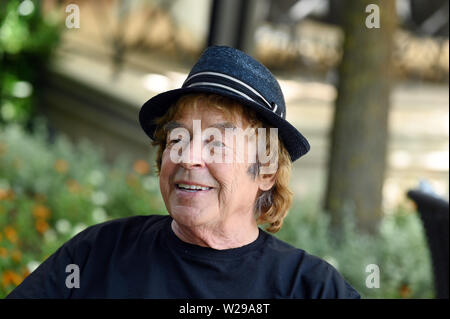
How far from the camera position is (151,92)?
7363mm

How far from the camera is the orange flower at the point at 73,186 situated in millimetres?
4713

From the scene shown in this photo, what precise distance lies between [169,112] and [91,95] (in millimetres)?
5395

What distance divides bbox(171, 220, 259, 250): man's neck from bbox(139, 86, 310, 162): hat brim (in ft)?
0.88

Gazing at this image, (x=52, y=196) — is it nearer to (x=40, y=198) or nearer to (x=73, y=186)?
(x=40, y=198)

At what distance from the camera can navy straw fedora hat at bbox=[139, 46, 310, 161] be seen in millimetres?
1712

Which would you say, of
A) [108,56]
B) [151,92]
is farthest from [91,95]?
[108,56]

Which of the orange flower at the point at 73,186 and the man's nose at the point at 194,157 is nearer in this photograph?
the man's nose at the point at 194,157

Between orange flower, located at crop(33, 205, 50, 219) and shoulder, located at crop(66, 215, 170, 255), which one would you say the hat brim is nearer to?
shoulder, located at crop(66, 215, 170, 255)

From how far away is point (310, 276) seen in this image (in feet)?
5.62

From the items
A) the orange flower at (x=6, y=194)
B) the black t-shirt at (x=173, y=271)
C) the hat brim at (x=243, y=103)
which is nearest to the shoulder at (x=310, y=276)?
the black t-shirt at (x=173, y=271)

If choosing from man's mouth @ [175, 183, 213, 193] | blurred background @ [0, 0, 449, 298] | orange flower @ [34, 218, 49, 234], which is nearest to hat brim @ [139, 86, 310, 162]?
man's mouth @ [175, 183, 213, 193]

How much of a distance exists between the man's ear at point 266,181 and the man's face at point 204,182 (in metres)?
0.07

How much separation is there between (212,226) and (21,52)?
5.95 metres

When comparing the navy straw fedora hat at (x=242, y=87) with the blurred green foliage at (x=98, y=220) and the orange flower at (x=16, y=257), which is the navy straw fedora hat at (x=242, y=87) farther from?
the orange flower at (x=16, y=257)
